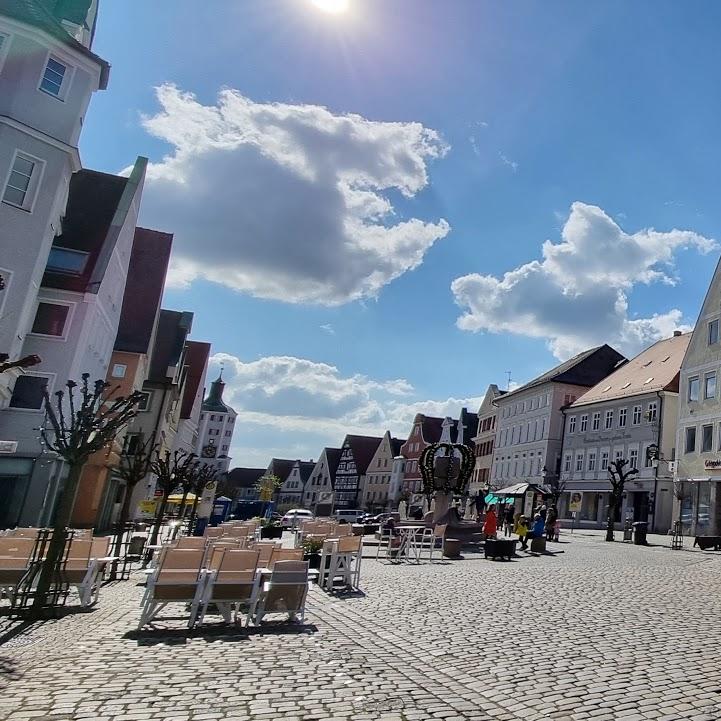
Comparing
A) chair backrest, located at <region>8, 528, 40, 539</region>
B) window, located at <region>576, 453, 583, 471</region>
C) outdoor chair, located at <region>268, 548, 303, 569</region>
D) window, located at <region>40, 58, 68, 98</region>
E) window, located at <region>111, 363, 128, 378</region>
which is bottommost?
chair backrest, located at <region>8, 528, 40, 539</region>

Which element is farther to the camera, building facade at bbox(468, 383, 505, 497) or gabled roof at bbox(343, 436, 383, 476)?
gabled roof at bbox(343, 436, 383, 476)

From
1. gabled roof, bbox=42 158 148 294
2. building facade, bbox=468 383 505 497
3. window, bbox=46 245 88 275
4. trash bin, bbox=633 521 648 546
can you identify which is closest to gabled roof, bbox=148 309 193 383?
gabled roof, bbox=42 158 148 294

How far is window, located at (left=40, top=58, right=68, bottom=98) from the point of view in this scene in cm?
2262

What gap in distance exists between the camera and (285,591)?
8969 mm

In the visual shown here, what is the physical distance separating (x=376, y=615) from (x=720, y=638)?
4.80 metres

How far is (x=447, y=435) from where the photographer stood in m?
83.4

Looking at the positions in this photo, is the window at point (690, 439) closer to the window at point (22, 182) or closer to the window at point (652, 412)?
the window at point (652, 412)

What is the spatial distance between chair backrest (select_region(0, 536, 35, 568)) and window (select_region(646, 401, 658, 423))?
44.7 metres

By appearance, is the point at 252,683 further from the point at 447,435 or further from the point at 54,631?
the point at 447,435

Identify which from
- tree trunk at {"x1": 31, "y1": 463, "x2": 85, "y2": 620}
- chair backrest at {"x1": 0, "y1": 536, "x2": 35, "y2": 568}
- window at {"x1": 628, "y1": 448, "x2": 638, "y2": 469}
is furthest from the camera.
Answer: window at {"x1": 628, "y1": 448, "x2": 638, "y2": 469}

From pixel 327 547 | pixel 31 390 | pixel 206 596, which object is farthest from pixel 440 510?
pixel 206 596

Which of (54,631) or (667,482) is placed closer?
(54,631)

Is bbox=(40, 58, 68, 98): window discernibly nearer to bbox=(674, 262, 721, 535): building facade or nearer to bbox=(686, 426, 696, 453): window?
bbox=(674, 262, 721, 535): building facade

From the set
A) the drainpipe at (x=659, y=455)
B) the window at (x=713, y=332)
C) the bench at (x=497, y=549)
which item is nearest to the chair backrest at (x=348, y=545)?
the bench at (x=497, y=549)
